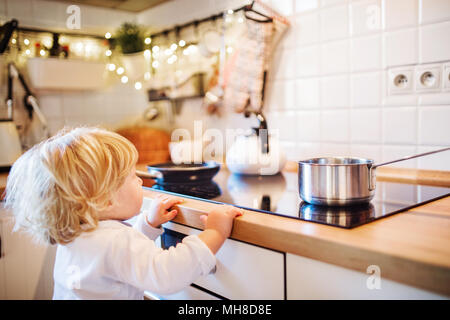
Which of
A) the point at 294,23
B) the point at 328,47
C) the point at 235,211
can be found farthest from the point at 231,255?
the point at 294,23

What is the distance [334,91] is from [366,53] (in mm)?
167

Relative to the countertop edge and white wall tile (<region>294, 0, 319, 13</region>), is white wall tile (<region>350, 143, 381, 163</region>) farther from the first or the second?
the countertop edge

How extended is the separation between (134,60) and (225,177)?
1117mm

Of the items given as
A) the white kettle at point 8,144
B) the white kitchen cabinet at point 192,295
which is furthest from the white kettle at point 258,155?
the white kettle at point 8,144

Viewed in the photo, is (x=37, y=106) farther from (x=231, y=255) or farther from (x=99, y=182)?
(x=231, y=255)

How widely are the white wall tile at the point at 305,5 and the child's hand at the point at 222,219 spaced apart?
0.94 metres

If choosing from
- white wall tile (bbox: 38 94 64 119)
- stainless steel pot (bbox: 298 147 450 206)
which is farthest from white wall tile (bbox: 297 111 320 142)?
white wall tile (bbox: 38 94 64 119)

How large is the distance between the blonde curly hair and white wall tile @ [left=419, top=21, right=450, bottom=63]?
924 millimetres

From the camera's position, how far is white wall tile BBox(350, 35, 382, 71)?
1.27 m

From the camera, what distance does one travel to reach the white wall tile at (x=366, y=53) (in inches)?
50.1

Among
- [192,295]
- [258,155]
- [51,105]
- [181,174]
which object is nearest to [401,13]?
[258,155]

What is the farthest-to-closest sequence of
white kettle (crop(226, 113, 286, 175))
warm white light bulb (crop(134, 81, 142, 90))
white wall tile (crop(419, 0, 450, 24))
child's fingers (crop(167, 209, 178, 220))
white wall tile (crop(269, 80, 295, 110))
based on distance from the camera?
warm white light bulb (crop(134, 81, 142, 90)), white wall tile (crop(269, 80, 295, 110)), white kettle (crop(226, 113, 286, 175)), white wall tile (crop(419, 0, 450, 24)), child's fingers (crop(167, 209, 178, 220))

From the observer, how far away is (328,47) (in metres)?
1.41

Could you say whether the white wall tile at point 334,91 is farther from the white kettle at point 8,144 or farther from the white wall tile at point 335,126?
the white kettle at point 8,144
